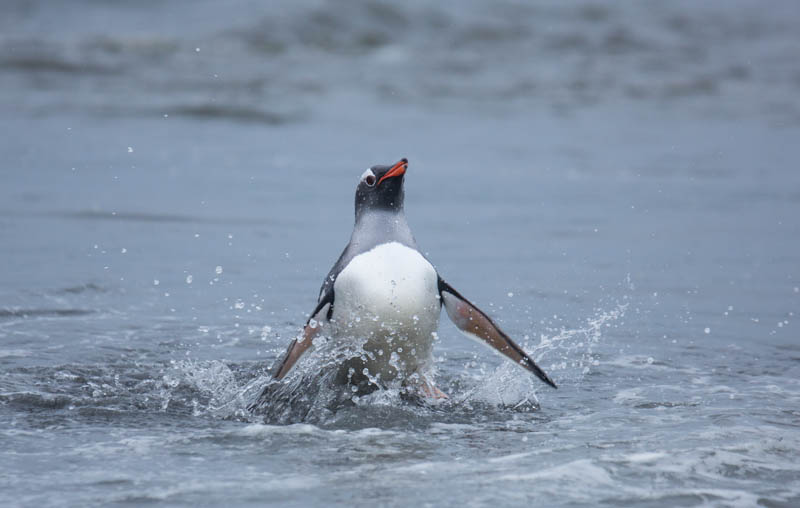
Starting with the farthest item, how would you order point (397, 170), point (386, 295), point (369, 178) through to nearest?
point (369, 178) → point (397, 170) → point (386, 295)

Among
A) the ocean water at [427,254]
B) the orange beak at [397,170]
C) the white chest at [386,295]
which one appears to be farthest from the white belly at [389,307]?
the orange beak at [397,170]

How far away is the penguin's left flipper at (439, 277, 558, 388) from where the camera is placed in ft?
16.1

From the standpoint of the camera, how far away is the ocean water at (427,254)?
12.7 feet

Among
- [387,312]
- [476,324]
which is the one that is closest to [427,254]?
[476,324]

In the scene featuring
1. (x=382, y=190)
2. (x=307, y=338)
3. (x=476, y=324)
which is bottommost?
(x=307, y=338)

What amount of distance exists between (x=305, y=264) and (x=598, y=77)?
12.6 m

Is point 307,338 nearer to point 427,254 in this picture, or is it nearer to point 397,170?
point 397,170

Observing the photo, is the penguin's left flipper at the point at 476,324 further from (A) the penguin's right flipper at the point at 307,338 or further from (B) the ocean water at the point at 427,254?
(A) the penguin's right flipper at the point at 307,338

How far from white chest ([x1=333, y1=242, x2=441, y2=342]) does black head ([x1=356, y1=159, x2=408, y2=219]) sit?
28 cm

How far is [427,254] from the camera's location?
8234 millimetres

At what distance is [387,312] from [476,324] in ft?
1.55

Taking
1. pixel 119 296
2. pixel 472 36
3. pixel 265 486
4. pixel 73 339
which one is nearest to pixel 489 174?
pixel 119 296

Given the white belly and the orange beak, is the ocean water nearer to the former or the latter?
the white belly

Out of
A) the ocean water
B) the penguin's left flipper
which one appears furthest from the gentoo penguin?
the ocean water
